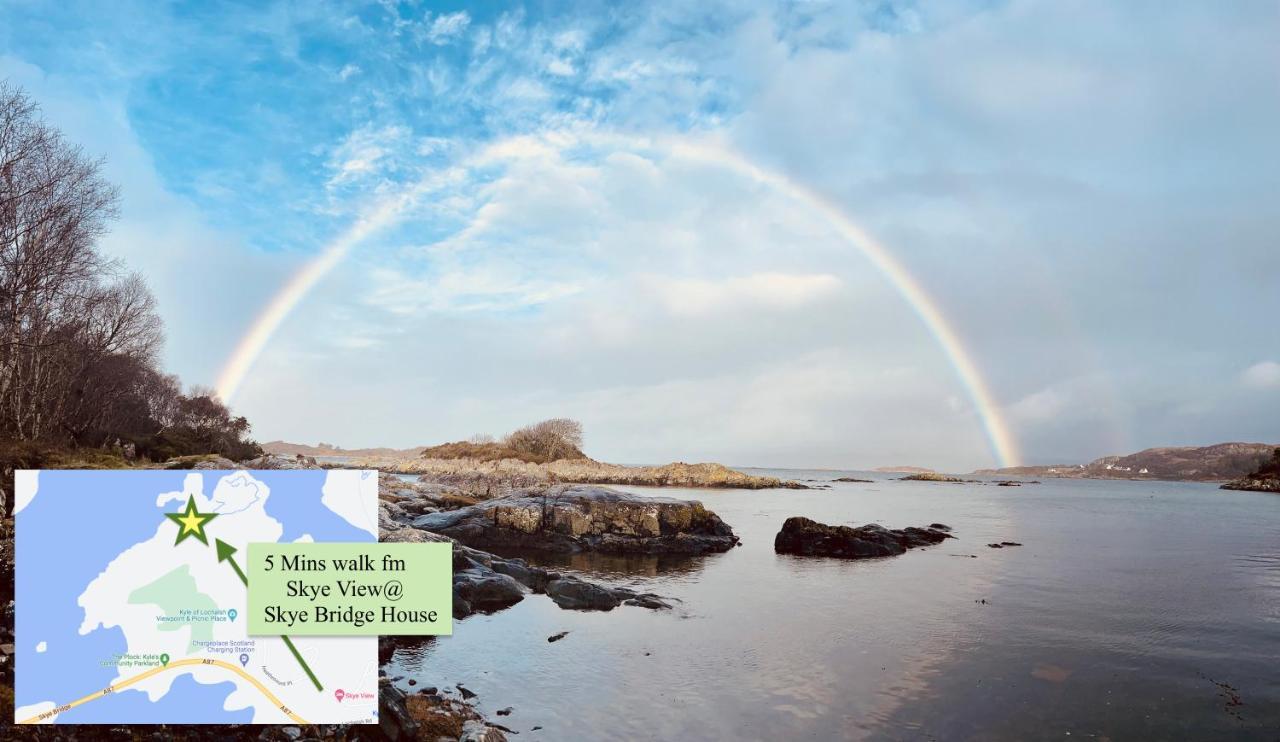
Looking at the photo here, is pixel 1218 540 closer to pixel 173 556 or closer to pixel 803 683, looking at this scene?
pixel 803 683

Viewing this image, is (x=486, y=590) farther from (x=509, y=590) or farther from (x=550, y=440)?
(x=550, y=440)

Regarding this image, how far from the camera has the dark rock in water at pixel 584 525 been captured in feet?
104

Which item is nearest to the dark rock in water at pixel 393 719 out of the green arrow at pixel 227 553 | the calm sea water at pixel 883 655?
the calm sea water at pixel 883 655

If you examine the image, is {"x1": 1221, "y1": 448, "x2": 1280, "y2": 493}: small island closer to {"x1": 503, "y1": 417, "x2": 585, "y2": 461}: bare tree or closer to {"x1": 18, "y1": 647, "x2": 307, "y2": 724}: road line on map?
→ {"x1": 503, "y1": 417, "x2": 585, "y2": 461}: bare tree

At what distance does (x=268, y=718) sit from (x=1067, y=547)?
42337 mm

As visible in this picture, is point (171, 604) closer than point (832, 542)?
Yes

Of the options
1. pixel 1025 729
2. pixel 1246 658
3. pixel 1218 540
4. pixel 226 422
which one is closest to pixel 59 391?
pixel 226 422

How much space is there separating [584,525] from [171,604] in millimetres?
27193

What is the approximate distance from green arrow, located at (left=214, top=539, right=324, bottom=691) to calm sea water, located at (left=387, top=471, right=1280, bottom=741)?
4.68 metres

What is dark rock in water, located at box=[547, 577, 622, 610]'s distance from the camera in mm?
19156

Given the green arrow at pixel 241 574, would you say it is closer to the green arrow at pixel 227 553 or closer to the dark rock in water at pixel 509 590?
the green arrow at pixel 227 553

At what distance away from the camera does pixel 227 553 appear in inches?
252

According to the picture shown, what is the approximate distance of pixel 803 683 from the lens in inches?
506

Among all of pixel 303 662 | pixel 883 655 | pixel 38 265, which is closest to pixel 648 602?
pixel 883 655
